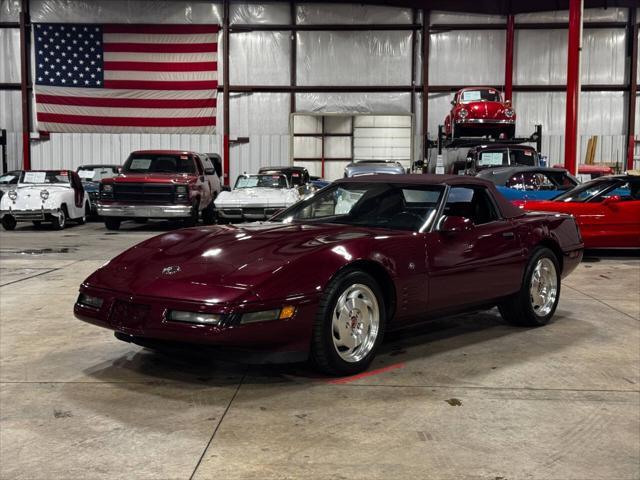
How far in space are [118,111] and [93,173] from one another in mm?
4867

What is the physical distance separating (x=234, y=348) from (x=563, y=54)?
22.9 m

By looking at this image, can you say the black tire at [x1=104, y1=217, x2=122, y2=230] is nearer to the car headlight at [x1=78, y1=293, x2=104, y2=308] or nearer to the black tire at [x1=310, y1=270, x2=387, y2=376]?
the car headlight at [x1=78, y1=293, x2=104, y2=308]

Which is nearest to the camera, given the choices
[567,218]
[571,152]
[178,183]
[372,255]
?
[372,255]

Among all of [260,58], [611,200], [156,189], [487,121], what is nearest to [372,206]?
[611,200]

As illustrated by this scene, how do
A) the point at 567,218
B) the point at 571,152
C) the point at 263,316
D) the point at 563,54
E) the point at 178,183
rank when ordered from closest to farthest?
1. the point at 263,316
2. the point at 567,218
3. the point at 178,183
4. the point at 571,152
5. the point at 563,54

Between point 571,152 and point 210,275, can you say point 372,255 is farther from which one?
point 571,152

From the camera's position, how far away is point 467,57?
2408cm

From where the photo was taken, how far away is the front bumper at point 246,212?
15.2 meters

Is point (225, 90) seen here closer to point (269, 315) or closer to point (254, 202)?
point (254, 202)

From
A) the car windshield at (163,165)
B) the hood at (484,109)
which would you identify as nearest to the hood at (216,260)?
the car windshield at (163,165)

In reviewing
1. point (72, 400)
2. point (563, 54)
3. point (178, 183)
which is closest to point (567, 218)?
point (72, 400)

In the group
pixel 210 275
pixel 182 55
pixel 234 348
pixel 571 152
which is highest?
pixel 182 55

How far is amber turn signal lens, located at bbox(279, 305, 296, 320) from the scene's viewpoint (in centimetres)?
369

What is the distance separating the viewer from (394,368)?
429 cm
